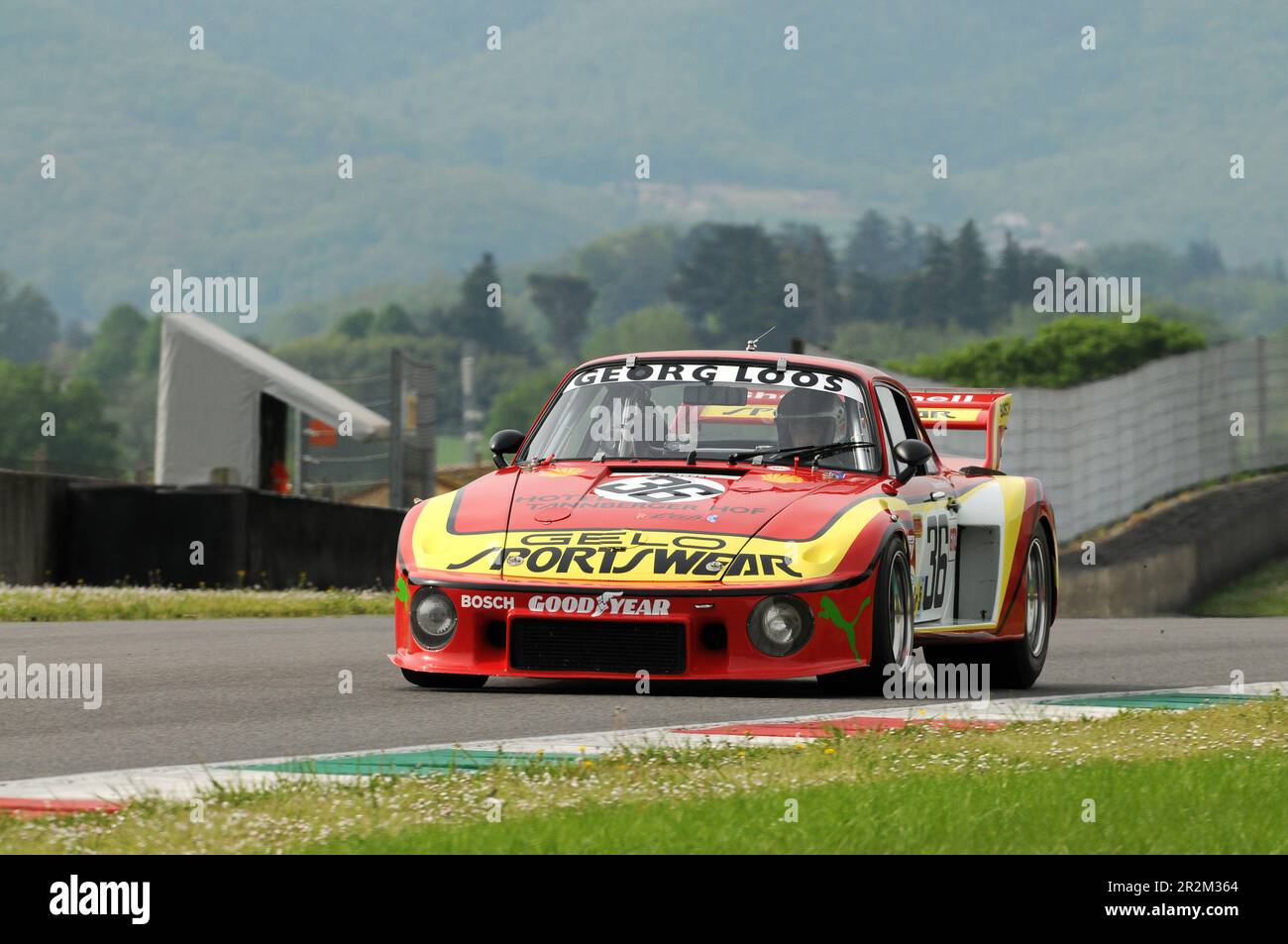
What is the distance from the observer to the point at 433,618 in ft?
31.1

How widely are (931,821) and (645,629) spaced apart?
3.44m

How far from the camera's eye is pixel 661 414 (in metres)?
10.6

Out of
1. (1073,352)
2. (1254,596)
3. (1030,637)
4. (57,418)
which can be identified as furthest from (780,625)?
(57,418)

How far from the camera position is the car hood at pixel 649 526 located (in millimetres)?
9172

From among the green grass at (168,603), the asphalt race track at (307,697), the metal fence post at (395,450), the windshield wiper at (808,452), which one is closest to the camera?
the asphalt race track at (307,697)

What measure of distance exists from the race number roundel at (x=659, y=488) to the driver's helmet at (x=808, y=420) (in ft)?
2.36

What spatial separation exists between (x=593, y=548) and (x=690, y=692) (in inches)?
33.7

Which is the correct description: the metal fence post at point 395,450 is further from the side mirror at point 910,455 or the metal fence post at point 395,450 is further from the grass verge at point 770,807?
the grass verge at point 770,807

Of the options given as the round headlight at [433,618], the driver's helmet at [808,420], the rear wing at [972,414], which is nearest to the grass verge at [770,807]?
the round headlight at [433,618]

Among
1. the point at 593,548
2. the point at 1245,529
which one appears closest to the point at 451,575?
the point at 593,548

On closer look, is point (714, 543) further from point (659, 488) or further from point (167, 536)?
point (167, 536)

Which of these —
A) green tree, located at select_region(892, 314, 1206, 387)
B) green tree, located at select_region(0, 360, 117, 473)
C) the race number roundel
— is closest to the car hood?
the race number roundel
